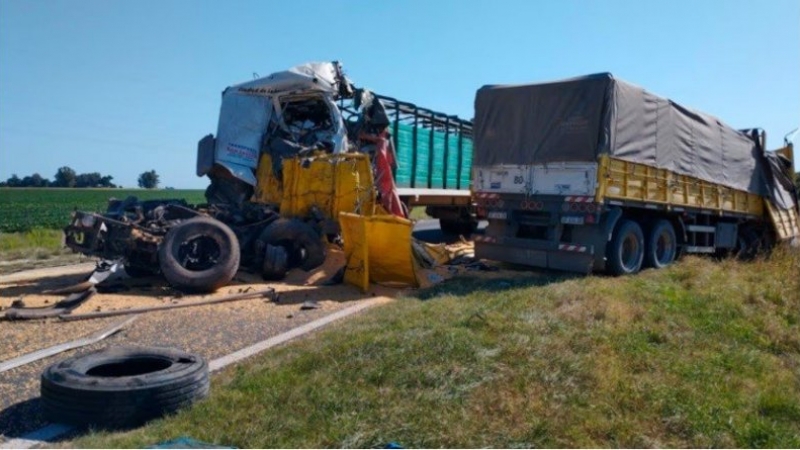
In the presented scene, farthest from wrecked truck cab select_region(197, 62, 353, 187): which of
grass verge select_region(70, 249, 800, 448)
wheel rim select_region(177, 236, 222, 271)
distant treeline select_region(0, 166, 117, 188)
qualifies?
distant treeline select_region(0, 166, 117, 188)

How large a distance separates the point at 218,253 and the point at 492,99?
5476mm

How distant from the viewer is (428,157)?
16.1 metres

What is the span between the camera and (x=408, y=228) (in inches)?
399

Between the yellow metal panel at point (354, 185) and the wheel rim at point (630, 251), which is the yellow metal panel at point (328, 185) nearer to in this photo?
the yellow metal panel at point (354, 185)

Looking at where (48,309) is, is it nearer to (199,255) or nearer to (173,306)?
(173,306)

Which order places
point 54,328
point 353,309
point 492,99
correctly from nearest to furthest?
point 54,328
point 353,309
point 492,99

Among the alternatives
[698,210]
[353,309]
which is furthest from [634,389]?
[698,210]

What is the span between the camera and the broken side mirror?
521 inches

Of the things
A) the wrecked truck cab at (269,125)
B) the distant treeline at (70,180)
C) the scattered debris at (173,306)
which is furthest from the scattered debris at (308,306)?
the distant treeline at (70,180)

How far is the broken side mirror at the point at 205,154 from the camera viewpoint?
13234 millimetres

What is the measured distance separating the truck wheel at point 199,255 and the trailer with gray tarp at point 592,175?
4.59 m

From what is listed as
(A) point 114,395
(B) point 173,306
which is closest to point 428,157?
(B) point 173,306

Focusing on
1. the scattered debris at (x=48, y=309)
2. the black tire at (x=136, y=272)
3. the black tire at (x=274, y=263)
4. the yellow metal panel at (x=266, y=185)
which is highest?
the yellow metal panel at (x=266, y=185)

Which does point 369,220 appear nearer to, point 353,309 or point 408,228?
point 408,228
